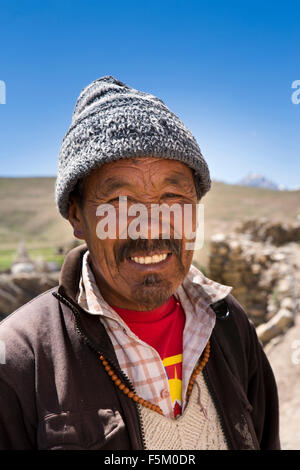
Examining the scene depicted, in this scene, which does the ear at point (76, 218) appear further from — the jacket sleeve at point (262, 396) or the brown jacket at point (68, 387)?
the jacket sleeve at point (262, 396)

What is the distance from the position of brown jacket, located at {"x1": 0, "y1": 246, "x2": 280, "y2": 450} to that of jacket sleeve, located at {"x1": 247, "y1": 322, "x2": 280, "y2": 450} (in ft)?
0.73

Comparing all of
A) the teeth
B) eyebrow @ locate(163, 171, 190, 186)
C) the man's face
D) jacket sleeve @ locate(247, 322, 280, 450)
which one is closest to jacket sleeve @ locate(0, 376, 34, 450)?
the man's face

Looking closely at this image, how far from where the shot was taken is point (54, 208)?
53.5 metres

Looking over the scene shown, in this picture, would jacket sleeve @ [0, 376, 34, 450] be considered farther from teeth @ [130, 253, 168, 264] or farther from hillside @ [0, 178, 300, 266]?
hillside @ [0, 178, 300, 266]

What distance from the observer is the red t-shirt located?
5.28 feet

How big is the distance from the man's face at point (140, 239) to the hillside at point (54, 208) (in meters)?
37.0

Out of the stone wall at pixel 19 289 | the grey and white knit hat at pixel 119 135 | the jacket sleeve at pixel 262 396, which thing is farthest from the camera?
the stone wall at pixel 19 289

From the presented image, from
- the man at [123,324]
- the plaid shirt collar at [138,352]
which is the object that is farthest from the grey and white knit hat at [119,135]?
the plaid shirt collar at [138,352]

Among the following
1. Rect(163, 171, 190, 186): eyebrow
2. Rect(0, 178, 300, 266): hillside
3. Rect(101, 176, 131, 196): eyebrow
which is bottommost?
Rect(101, 176, 131, 196): eyebrow

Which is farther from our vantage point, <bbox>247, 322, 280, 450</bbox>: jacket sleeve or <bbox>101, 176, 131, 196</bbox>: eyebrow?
<bbox>247, 322, 280, 450</bbox>: jacket sleeve

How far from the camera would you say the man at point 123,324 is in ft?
4.27

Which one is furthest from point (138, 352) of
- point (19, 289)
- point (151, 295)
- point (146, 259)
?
point (19, 289)

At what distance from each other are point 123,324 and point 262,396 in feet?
2.94
